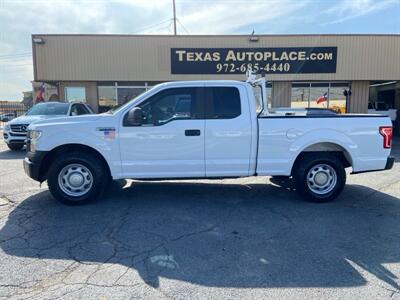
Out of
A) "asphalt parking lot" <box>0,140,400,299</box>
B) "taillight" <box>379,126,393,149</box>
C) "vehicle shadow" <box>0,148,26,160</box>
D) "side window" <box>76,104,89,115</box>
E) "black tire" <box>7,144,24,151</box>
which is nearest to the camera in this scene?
A: "asphalt parking lot" <box>0,140,400,299</box>

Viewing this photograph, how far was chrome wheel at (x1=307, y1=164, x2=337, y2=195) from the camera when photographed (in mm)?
5758

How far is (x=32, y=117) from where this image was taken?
39.4ft

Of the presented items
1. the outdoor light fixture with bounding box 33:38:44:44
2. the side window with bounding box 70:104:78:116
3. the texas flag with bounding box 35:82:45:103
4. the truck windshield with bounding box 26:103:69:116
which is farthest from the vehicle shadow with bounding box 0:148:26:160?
the texas flag with bounding box 35:82:45:103

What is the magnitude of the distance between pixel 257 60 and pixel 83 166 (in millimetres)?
12677

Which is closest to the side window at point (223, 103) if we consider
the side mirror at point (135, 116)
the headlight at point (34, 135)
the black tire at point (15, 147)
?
the side mirror at point (135, 116)

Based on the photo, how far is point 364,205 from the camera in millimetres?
5691

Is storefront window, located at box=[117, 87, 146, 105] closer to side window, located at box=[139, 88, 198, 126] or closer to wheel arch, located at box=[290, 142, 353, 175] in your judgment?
side window, located at box=[139, 88, 198, 126]

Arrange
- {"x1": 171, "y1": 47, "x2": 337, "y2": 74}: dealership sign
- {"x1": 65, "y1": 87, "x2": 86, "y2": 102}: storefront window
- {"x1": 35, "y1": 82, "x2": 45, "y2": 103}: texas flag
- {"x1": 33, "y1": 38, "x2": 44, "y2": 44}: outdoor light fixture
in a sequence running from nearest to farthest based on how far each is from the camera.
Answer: {"x1": 33, "y1": 38, "x2": 44, "y2": 44}: outdoor light fixture, {"x1": 171, "y1": 47, "x2": 337, "y2": 74}: dealership sign, {"x1": 65, "y1": 87, "x2": 86, "y2": 102}: storefront window, {"x1": 35, "y1": 82, "x2": 45, "y2": 103}: texas flag

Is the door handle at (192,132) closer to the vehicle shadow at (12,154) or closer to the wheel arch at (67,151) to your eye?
the wheel arch at (67,151)

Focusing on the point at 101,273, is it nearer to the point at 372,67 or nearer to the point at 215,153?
the point at 215,153

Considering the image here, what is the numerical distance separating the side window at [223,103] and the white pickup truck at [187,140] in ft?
0.05

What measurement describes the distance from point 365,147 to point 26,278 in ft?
17.2

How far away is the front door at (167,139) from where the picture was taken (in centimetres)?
538

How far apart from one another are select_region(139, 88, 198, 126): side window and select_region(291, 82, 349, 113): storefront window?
1272cm
